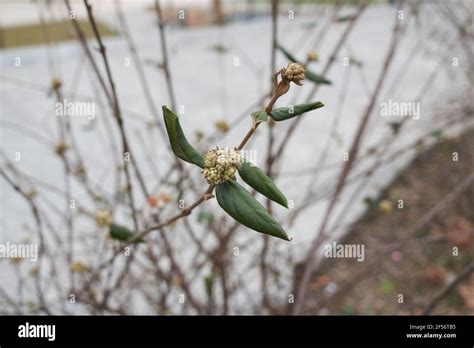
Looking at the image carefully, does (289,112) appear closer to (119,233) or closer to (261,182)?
(261,182)

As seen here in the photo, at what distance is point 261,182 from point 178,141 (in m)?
0.07

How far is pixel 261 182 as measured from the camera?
38 centimetres

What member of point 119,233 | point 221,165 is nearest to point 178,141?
point 221,165

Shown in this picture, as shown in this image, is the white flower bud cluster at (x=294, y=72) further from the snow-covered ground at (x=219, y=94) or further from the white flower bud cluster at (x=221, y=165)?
the snow-covered ground at (x=219, y=94)

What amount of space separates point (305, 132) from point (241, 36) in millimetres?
1323

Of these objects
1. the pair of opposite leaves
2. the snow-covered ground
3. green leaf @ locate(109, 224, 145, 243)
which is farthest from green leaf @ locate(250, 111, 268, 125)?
the snow-covered ground

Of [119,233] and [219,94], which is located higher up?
[219,94]

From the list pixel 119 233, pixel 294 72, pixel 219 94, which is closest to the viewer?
pixel 294 72

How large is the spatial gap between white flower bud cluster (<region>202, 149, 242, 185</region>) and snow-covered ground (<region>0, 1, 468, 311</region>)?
1.03 metres

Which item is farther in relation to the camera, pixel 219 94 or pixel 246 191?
pixel 219 94

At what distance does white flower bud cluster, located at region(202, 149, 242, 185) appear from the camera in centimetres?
37

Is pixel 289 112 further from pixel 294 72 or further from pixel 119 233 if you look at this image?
pixel 119 233

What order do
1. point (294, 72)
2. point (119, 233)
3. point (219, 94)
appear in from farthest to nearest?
point (219, 94) → point (119, 233) → point (294, 72)
